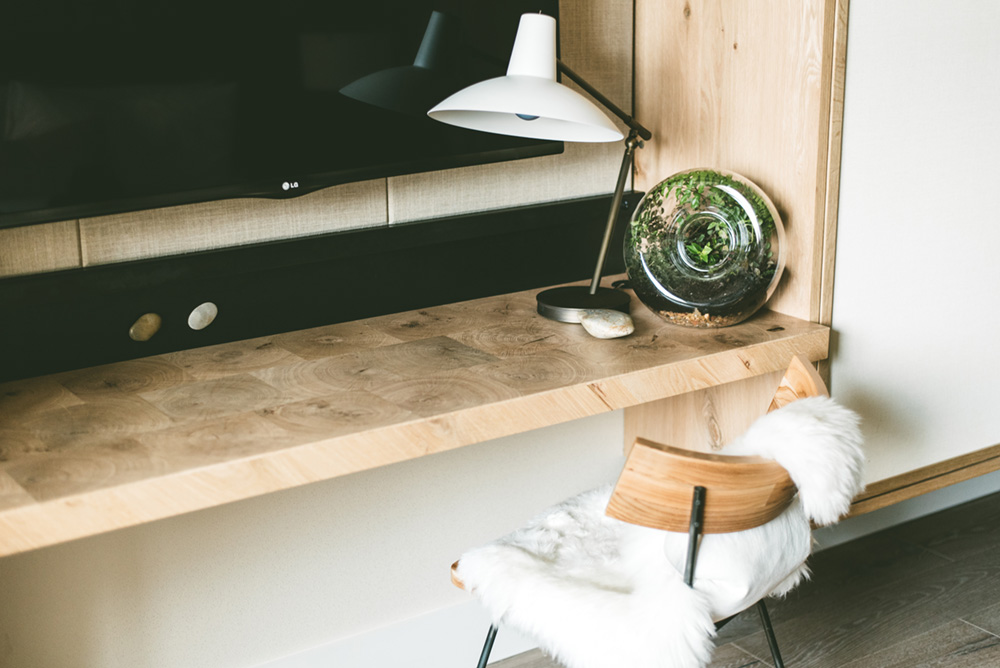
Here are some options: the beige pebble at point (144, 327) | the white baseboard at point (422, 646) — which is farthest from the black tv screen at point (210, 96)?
the white baseboard at point (422, 646)

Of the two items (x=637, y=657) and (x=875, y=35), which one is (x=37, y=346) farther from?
(x=875, y=35)

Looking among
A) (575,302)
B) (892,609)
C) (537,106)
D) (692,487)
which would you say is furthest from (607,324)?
(892,609)

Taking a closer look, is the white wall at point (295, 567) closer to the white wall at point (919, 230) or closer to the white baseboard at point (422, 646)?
the white baseboard at point (422, 646)

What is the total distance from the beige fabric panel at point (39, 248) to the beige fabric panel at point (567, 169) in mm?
532

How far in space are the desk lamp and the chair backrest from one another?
0.54 metres

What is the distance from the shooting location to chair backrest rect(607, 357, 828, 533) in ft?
3.82

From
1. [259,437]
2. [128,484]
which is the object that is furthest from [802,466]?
[128,484]

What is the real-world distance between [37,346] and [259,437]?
0.45 metres

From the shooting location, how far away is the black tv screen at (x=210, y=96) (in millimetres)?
1318

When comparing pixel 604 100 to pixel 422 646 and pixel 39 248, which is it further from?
pixel 422 646

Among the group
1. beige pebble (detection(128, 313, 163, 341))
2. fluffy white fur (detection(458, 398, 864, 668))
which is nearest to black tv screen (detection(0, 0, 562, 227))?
beige pebble (detection(128, 313, 163, 341))

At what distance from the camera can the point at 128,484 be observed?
1.12m

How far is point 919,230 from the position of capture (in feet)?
5.97

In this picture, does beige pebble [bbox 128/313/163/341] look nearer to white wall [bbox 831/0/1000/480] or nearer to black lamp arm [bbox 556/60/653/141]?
black lamp arm [bbox 556/60/653/141]
